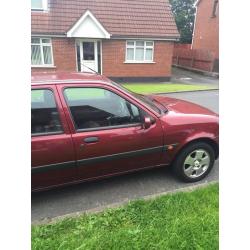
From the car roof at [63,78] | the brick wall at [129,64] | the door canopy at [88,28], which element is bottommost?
the car roof at [63,78]

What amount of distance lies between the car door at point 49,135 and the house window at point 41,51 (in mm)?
13154

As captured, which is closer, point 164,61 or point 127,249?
point 127,249

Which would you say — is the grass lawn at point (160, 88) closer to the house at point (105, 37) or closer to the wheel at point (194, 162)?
the house at point (105, 37)

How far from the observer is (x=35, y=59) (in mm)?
15320

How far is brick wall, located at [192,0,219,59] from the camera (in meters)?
23.2

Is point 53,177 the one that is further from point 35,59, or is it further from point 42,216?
point 35,59

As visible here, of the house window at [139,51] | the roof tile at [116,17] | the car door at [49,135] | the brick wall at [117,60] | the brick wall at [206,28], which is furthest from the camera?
the brick wall at [206,28]

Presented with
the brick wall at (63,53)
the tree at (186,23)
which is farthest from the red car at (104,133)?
the tree at (186,23)

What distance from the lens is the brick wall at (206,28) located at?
2322 cm

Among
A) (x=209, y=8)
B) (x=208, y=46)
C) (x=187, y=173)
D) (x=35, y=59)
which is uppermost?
(x=209, y=8)

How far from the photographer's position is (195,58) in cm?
2308
